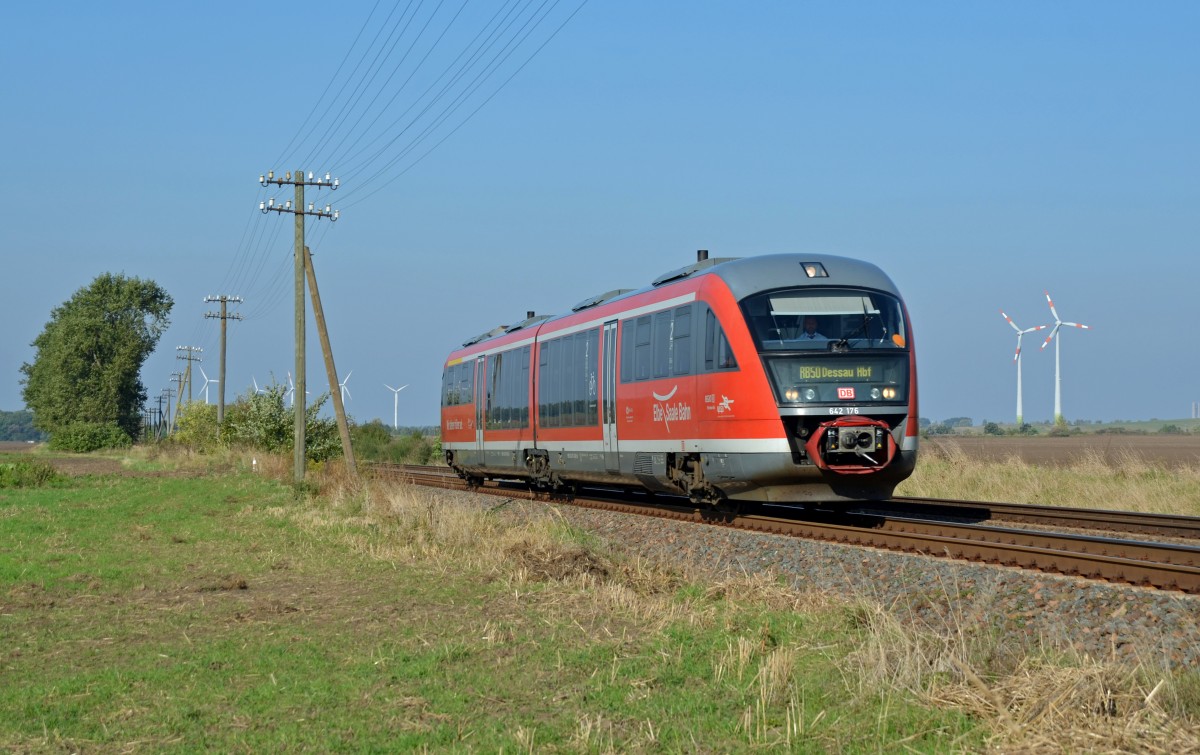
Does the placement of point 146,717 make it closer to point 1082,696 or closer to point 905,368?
point 1082,696

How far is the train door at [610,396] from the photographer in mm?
20828

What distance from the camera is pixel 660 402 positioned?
18734mm

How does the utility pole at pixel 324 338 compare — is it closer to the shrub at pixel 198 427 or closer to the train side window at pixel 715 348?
the train side window at pixel 715 348

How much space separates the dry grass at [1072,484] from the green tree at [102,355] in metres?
79.0

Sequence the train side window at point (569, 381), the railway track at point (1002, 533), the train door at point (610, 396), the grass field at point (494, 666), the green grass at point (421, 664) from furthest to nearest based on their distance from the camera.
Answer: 1. the train side window at point (569, 381)
2. the train door at point (610, 396)
3. the railway track at point (1002, 533)
4. the green grass at point (421, 664)
5. the grass field at point (494, 666)

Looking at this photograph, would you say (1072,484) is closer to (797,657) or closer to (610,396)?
(610,396)

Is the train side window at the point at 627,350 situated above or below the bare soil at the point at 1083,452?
above

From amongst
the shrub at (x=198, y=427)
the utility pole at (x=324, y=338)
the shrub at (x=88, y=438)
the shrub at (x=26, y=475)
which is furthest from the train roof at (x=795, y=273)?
the shrub at (x=88, y=438)

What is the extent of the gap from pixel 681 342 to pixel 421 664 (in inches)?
405

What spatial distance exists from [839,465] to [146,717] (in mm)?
10222

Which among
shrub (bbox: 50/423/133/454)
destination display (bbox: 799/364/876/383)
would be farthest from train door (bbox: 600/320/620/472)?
shrub (bbox: 50/423/133/454)

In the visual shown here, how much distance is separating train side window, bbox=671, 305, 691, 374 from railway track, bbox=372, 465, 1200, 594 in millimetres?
2292

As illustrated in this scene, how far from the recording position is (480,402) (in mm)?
30125

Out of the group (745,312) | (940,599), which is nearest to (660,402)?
(745,312)
